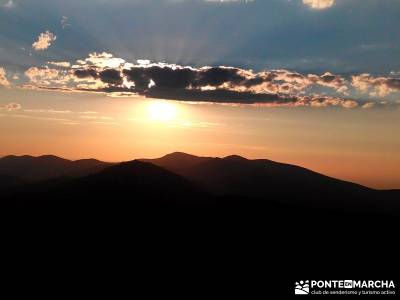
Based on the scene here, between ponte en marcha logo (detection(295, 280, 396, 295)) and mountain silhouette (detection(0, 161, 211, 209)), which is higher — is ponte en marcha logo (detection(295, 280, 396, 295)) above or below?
below

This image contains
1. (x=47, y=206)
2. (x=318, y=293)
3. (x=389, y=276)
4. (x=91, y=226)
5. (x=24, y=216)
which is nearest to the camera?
(x=318, y=293)

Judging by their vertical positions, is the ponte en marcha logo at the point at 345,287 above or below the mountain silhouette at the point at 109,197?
below

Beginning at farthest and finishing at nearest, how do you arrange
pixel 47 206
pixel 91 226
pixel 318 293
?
pixel 47 206 < pixel 91 226 < pixel 318 293

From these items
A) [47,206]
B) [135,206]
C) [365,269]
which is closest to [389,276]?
[365,269]

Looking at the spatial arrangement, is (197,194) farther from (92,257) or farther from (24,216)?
(92,257)

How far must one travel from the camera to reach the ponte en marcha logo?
77250 mm

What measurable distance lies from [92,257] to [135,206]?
65258 millimetres

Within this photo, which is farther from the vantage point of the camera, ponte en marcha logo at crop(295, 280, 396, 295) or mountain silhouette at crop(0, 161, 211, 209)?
mountain silhouette at crop(0, 161, 211, 209)

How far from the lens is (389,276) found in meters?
86.1

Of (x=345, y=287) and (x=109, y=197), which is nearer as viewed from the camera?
(x=345, y=287)

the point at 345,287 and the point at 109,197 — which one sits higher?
the point at 109,197

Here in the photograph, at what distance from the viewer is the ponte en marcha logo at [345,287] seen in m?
77.2

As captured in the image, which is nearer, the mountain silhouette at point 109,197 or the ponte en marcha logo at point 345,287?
the ponte en marcha logo at point 345,287

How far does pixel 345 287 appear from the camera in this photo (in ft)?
260
